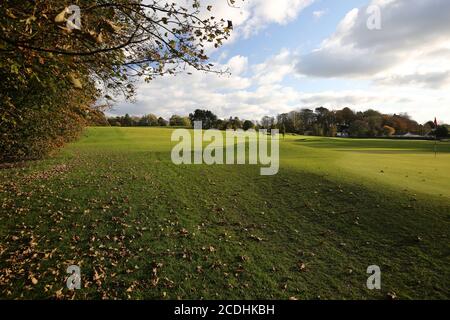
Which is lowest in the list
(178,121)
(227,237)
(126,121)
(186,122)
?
(227,237)

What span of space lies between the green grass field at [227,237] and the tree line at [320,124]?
6980 centimetres

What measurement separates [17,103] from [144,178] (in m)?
7.82

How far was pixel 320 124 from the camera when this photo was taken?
118375 mm

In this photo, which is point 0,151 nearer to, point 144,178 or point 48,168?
point 48,168

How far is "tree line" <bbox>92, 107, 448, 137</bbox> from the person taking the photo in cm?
9744

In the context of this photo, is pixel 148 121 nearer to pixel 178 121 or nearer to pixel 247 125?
pixel 178 121

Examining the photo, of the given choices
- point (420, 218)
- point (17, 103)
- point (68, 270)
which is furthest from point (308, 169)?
point (17, 103)

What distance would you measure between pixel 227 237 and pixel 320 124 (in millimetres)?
117266

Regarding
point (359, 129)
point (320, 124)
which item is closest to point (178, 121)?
point (320, 124)

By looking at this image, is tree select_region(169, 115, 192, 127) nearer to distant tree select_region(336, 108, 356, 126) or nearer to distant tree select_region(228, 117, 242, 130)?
distant tree select_region(228, 117, 242, 130)

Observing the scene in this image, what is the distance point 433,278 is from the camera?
6891mm

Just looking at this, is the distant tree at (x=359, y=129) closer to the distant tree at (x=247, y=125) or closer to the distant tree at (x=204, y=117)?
the distant tree at (x=247, y=125)

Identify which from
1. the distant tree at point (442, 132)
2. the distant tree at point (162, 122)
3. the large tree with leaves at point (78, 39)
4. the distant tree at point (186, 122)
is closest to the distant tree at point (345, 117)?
the distant tree at point (442, 132)

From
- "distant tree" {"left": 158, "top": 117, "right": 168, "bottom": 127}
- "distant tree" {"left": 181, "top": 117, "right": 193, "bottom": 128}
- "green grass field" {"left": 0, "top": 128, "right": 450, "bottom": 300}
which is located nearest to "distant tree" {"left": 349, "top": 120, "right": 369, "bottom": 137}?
"distant tree" {"left": 181, "top": 117, "right": 193, "bottom": 128}
